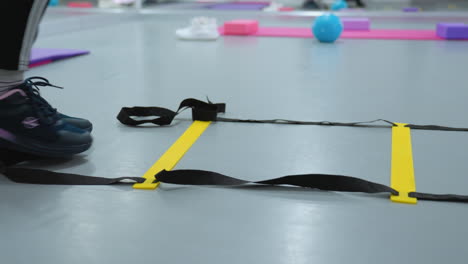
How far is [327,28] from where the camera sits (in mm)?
4461

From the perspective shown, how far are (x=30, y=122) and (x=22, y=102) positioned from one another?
0.07m

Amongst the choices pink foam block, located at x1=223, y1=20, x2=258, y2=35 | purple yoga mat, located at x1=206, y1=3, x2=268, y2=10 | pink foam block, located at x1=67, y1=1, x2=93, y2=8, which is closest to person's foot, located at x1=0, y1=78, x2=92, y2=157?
pink foam block, located at x1=223, y1=20, x2=258, y2=35

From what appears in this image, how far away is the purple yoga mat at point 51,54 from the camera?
10.7 feet

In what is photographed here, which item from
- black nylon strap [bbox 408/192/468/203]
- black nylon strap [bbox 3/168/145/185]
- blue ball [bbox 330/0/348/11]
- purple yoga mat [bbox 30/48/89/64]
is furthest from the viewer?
blue ball [bbox 330/0/348/11]

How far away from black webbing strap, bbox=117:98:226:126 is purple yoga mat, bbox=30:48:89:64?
1444mm

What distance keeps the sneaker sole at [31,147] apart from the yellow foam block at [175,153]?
0.26 metres

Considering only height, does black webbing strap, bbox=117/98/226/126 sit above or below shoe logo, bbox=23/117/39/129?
below

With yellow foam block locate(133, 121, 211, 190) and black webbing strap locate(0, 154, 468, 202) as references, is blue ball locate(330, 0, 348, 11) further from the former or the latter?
black webbing strap locate(0, 154, 468, 202)

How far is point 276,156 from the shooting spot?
164 cm

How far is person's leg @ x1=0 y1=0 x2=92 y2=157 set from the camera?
1458 millimetres

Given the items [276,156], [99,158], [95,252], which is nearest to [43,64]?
[99,158]

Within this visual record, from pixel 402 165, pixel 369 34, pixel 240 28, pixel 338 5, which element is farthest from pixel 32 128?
pixel 338 5

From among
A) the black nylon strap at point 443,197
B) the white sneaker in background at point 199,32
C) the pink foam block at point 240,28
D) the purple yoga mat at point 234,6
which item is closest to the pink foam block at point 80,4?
the purple yoga mat at point 234,6

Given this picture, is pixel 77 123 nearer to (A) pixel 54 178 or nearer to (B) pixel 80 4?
(A) pixel 54 178
